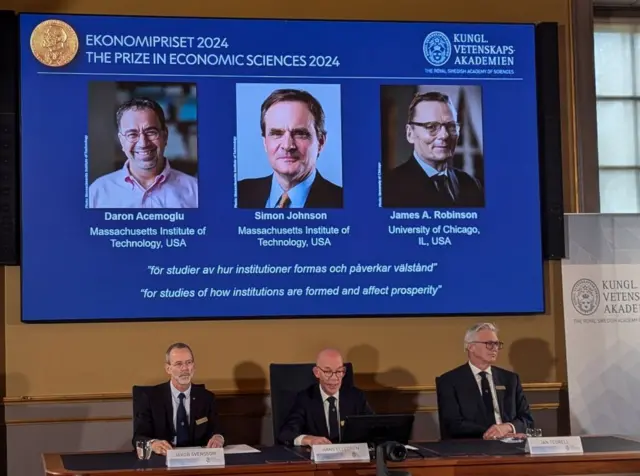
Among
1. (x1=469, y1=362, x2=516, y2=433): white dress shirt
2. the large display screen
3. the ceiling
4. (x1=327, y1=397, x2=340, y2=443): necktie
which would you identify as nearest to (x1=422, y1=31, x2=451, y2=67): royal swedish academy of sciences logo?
the large display screen

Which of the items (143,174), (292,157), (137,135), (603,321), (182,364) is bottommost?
(182,364)

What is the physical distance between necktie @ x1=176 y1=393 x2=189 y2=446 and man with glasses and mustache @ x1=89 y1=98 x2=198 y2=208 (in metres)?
1.36

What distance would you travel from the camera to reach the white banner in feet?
19.5

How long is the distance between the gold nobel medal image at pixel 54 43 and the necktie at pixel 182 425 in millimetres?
2137

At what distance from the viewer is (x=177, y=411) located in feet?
16.3

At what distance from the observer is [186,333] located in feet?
19.4

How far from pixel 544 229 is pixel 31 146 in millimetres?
Result: 3087

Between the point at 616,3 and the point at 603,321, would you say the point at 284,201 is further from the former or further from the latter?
the point at 616,3

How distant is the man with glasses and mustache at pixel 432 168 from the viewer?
20.0ft

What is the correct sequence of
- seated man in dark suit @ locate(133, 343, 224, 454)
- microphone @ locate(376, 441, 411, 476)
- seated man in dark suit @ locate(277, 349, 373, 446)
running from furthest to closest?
1. seated man in dark suit @ locate(277, 349, 373, 446)
2. seated man in dark suit @ locate(133, 343, 224, 454)
3. microphone @ locate(376, 441, 411, 476)

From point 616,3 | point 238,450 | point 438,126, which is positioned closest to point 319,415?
point 238,450

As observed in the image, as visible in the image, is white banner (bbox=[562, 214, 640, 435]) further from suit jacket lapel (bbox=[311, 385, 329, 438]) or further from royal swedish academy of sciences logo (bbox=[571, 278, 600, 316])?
suit jacket lapel (bbox=[311, 385, 329, 438])

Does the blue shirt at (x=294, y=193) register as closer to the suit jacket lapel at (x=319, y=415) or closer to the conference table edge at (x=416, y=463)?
the suit jacket lapel at (x=319, y=415)

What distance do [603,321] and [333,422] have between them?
1904mm
